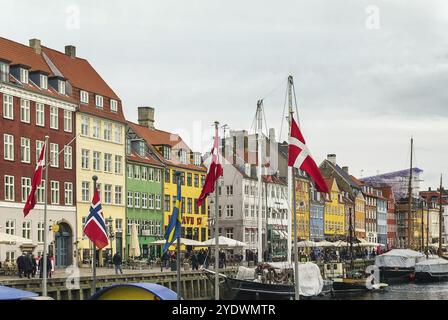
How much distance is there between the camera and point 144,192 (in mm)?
72875

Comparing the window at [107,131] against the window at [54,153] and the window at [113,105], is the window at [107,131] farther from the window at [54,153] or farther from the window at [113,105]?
the window at [54,153]

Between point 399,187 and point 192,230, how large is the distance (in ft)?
295

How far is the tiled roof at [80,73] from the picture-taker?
63653 millimetres

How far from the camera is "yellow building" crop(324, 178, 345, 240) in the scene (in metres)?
117

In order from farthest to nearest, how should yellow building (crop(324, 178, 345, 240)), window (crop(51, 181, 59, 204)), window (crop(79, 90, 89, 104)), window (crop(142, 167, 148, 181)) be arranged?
yellow building (crop(324, 178, 345, 240)) < window (crop(142, 167, 148, 181)) < window (crop(79, 90, 89, 104)) < window (crop(51, 181, 59, 204))

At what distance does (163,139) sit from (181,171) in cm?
400

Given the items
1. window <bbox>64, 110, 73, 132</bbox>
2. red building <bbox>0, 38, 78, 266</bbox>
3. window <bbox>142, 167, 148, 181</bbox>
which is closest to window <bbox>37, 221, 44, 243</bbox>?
red building <bbox>0, 38, 78, 266</bbox>

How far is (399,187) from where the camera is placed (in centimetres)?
16212

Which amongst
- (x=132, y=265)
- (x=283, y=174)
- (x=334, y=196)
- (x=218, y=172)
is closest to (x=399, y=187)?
(x=334, y=196)

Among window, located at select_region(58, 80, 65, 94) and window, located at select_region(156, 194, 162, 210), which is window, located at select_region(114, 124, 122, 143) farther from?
window, located at select_region(156, 194, 162, 210)

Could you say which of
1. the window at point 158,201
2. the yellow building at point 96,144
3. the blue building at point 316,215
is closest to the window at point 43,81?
the yellow building at point 96,144

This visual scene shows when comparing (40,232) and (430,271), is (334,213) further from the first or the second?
(40,232)

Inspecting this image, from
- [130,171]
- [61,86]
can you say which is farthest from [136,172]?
[61,86]

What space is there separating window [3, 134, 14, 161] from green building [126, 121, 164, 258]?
16998 mm
